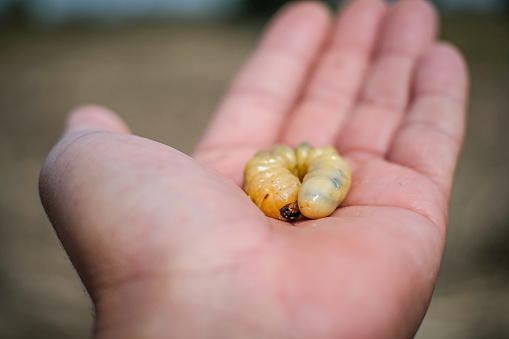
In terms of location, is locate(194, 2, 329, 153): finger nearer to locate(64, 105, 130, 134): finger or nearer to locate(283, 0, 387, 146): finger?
locate(283, 0, 387, 146): finger

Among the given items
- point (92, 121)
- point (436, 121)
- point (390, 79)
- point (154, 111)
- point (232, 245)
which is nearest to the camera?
point (232, 245)

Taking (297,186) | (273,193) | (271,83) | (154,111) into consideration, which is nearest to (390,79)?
(271,83)

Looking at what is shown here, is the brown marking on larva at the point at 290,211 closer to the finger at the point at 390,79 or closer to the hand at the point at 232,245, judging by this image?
the hand at the point at 232,245

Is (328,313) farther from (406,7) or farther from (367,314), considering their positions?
(406,7)

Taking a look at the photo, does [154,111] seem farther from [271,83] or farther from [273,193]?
[273,193]

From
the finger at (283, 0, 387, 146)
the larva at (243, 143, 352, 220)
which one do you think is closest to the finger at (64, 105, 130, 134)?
the larva at (243, 143, 352, 220)
